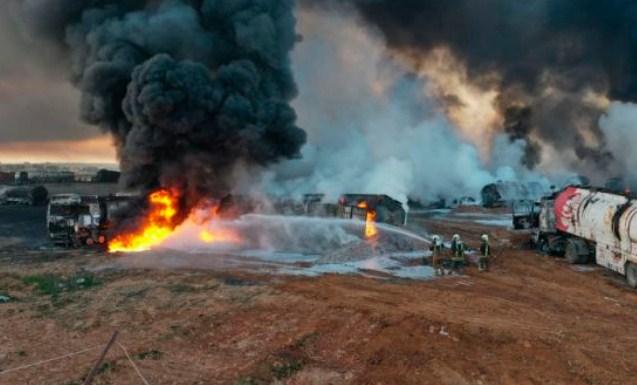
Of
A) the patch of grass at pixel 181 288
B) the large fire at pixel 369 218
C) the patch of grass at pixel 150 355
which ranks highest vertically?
the large fire at pixel 369 218

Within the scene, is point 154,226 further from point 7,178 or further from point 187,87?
point 7,178

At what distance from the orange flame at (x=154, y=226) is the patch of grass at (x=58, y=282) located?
24.0 feet

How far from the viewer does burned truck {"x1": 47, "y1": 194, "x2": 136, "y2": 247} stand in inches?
1164

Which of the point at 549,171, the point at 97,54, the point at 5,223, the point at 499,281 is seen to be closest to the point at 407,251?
the point at 499,281

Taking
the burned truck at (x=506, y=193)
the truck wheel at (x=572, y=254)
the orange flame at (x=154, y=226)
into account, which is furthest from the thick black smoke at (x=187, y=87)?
the burned truck at (x=506, y=193)

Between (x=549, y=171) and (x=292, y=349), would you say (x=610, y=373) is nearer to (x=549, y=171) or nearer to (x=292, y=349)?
(x=292, y=349)

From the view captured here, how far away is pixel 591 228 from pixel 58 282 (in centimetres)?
2251

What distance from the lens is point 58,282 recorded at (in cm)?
2059

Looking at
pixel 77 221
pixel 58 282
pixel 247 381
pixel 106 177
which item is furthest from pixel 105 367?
pixel 106 177

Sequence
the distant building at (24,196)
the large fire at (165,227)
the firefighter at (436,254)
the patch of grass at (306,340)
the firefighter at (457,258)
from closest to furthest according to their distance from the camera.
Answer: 1. the patch of grass at (306,340)
2. the firefighter at (457,258)
3. the firefighter at (436,254)
4. the large fire at (165,227)
5. the distant building at (24,196)

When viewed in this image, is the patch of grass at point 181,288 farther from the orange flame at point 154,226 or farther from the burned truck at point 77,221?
the burned truck at point 77,221

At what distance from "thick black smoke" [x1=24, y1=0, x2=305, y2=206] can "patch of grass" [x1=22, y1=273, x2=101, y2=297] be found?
31.6ft

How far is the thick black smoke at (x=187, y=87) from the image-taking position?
95.8 feet

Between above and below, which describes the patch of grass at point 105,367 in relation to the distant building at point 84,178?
below
